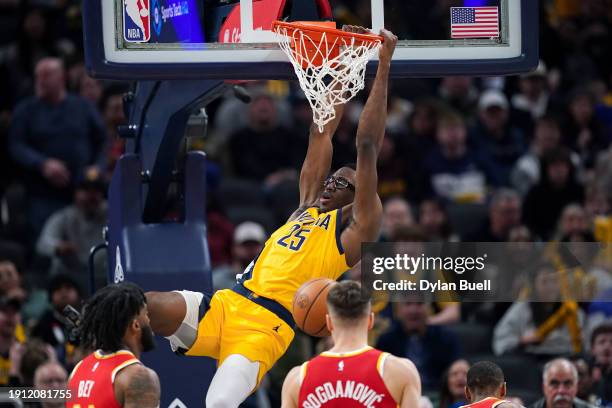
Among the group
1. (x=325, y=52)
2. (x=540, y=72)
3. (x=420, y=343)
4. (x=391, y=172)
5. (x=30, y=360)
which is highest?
(x=325, y=52)

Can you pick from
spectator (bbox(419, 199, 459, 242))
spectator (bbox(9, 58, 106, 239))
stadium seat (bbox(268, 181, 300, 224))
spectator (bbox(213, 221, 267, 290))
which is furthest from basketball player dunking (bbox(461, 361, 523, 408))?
spectator (bbox(9, 58, 106, 239))

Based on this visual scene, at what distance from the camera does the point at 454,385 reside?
9750mm

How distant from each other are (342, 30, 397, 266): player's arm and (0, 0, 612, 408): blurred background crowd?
1.37 metres

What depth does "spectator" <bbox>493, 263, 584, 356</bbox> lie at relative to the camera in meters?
11.0

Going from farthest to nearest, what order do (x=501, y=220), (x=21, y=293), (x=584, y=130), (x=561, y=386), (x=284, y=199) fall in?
(x=584, y=130), (x=284, y=199), (x=501, y=220), (x=21, y=293), (x=561, y=386)

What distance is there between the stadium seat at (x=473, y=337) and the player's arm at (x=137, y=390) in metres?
5.38

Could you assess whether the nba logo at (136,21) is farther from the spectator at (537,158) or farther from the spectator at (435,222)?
the spectator at (537,158)

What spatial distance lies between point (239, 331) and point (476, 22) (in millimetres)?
2253

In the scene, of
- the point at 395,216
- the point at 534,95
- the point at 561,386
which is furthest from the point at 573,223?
the point at 534,95

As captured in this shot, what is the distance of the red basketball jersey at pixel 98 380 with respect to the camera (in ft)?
20.4

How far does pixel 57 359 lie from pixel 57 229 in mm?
2134

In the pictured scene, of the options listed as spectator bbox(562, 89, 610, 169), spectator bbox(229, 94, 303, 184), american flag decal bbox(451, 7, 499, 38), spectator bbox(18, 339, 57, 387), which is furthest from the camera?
spectator bbox(562, 89, 610, 169)

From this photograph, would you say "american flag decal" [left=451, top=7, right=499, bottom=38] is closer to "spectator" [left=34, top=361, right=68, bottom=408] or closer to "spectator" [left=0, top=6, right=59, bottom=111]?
"spectator" [left=34, top=361, right=68, bottom=408]

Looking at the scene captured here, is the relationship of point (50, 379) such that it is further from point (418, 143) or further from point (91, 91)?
point (418, 143)
